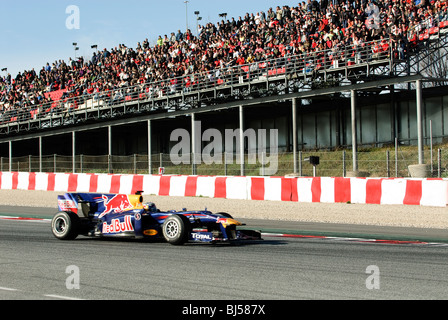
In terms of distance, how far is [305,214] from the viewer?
16641mm

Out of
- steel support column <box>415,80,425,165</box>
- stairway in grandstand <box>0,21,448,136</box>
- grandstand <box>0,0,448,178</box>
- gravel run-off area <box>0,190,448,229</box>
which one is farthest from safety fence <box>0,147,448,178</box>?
gravel run-off area <box>0,190,448,229</box>

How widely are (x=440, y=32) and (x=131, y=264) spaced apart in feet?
62.7

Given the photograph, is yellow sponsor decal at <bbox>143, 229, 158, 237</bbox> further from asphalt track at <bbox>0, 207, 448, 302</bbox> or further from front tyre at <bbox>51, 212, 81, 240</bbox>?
front tyre at <bbox>51, 212, 81, 240</bbox>

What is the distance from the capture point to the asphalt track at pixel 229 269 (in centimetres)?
645

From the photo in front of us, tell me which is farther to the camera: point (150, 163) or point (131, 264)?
point (150, 163)

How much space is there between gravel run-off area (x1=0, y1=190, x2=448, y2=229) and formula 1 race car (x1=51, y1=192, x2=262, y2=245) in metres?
5.35

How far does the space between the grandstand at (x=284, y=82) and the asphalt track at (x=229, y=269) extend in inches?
501

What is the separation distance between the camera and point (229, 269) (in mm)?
8008

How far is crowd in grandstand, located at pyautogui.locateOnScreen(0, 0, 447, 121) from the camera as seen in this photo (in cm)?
2489

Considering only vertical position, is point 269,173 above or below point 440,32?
below

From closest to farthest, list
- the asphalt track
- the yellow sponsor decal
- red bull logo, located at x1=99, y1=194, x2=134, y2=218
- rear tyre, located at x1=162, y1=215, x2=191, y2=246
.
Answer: the asphalt track → rear tyre, located at x1=162, y1=215, x2=191, y2=246 → the yellow sponsor decal → red bull logo, located at x1=99, y1=194, x2=134, y2=218
